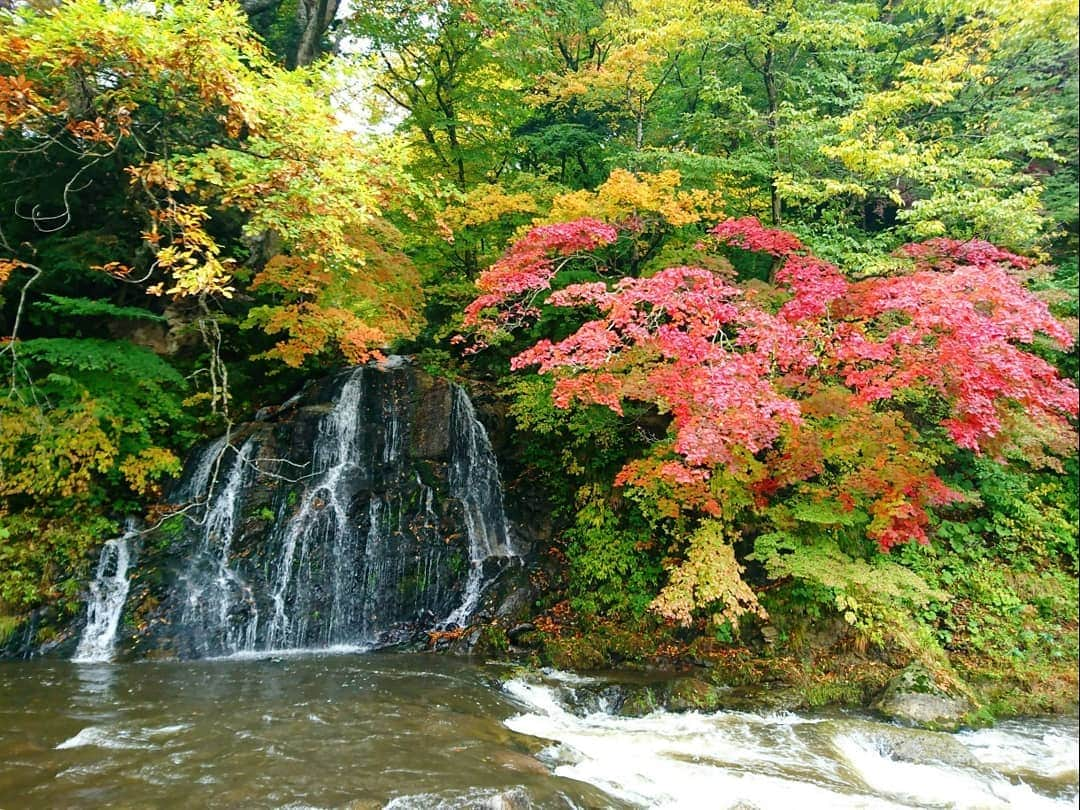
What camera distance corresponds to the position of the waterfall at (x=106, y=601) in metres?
7.43

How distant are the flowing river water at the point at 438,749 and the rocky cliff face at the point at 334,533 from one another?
1.07m

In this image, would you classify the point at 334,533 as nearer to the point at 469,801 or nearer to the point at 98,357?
the point at 98,357

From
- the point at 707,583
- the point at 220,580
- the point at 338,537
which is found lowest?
the point at 220,580

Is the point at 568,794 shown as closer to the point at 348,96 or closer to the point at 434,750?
the point at 434,750

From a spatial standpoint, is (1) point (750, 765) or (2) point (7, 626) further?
(2) point (7, 626)

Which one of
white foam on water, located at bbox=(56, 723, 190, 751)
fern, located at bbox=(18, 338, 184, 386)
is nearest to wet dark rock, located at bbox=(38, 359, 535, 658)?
fern, located at bbox=(18, 338, 184, 386)

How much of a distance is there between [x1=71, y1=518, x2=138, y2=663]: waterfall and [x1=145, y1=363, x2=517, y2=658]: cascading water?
582mm

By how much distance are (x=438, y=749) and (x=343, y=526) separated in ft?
16.1

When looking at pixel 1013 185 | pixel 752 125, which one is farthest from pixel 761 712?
pixel 1013 185

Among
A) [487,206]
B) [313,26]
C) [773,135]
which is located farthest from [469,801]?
[313,26]

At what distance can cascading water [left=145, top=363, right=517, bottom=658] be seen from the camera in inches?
327

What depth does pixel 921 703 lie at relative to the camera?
6566mm

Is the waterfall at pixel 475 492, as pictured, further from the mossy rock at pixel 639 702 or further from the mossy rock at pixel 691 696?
the mossy rock at pixel 691 696

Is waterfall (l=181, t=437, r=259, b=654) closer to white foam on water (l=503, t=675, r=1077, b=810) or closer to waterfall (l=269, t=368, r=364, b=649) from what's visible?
waterfall (l=269, t=368, r=364, b=649)
